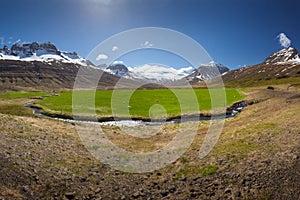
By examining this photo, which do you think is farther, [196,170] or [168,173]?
[168,173]

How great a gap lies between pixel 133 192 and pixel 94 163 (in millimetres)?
7244

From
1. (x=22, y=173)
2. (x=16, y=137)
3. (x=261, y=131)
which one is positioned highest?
(x=16, y=137)

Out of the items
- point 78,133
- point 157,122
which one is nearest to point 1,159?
point 78,133

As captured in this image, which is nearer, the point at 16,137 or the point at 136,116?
the point at 16,137

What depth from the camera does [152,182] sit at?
20891 millimetres

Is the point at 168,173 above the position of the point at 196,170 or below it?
above

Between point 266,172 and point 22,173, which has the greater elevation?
point 22,173

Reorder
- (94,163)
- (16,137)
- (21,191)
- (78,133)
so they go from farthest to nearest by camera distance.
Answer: (78,133), (16,137), (94,163), (21,191)

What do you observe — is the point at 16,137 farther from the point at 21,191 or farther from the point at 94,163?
the point at 21,191

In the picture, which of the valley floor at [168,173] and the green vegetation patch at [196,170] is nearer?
the valley floor at [168,173]

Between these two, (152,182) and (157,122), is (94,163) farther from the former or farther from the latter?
(157,122)

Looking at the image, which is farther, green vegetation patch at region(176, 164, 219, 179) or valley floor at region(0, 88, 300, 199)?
green vegetation patch at region(176, 164, 219, 179)

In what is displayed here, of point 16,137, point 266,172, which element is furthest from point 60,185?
point 266,172

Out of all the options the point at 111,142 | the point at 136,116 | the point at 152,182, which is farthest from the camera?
the point at 136,116
